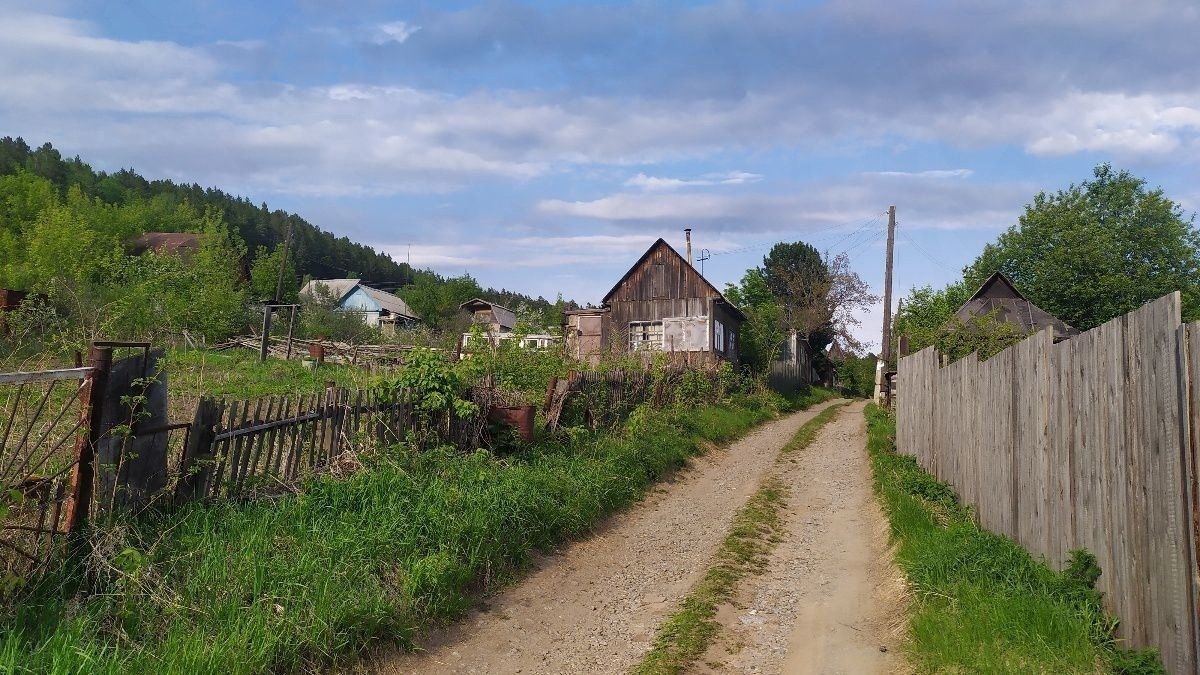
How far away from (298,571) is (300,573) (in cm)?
2

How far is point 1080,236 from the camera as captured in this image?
1581 inches

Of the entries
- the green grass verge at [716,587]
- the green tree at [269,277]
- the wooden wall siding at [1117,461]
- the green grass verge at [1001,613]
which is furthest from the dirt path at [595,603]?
the green tree at [269,277]

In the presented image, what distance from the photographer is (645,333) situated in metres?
30.0

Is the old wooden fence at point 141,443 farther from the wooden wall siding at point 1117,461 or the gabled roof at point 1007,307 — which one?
the gabled roof at point 1007,307

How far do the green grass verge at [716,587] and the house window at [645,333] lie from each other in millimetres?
18230

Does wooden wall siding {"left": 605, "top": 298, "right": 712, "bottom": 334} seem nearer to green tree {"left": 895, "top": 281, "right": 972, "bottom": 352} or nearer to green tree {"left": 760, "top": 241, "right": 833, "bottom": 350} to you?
green tree {"left": 895, "top": 281, "right": 972, "bottom": 352}

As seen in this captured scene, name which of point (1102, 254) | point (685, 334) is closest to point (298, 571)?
point (685, 334)

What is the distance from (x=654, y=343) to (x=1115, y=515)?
24795 mm

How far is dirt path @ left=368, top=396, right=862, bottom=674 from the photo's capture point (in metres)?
5.23

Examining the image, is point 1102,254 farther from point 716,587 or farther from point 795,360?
point 716,587

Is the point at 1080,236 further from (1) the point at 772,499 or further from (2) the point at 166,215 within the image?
(2) the point at 166,215

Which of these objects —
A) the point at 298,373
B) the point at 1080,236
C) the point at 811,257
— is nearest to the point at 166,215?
the point at 811,257

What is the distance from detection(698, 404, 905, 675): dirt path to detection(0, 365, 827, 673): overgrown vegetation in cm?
206

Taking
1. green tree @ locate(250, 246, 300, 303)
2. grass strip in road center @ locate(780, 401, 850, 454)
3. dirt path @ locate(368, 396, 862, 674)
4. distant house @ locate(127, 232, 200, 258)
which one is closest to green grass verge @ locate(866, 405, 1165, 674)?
dirt path @ locate(368, 396, 862, 674)
